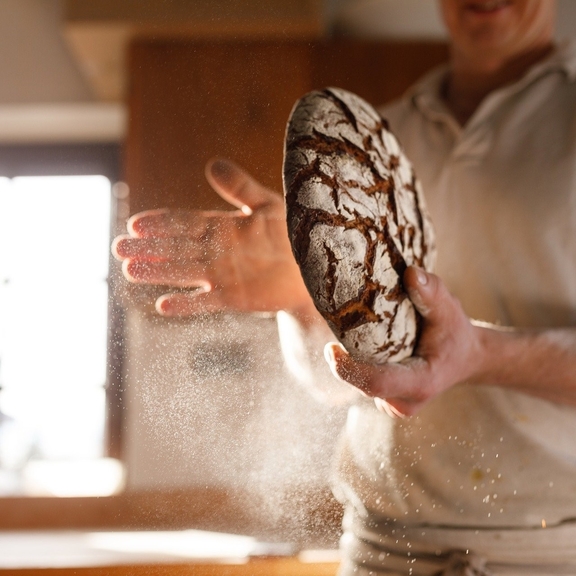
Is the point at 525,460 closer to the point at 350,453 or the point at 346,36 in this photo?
the point at 350,453

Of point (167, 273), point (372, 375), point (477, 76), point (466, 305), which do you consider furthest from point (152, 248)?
point (477, 76)

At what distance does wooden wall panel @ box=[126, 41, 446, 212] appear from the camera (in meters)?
0.26

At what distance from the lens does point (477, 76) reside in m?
→ 0.48

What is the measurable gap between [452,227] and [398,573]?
0.22 m

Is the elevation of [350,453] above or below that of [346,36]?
below

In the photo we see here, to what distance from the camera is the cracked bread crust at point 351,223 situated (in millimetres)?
235

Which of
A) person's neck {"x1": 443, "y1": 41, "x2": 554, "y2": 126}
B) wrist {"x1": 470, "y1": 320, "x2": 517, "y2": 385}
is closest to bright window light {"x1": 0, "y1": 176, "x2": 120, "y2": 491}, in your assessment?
wrist {"x1": 470, "y1": 320, "x2": 517, "y2": 385}

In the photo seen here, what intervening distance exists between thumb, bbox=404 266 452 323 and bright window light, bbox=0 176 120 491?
141mm

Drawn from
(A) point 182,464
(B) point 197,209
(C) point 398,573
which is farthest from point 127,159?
(C) point 398,573

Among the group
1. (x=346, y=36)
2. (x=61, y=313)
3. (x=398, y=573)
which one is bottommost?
(x=398, y=573)

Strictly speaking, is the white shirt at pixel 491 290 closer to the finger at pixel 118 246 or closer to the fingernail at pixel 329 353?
the fingernail at pixel 329 353

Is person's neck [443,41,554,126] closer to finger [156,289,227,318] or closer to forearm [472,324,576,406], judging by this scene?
forearm [472,324,576,406]

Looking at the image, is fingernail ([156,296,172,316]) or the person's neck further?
the person's neck

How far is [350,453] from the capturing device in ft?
0.95
